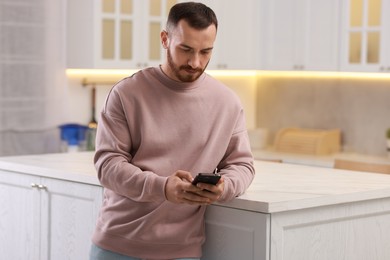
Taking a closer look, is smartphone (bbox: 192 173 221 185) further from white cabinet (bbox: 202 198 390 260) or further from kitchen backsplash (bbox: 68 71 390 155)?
kitchen backsplash (bbox: 68 71 390 155)

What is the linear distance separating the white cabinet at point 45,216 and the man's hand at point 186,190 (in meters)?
0.84

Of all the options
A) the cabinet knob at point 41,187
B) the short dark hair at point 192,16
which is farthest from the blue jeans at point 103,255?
the cabinet knob at point 41,187

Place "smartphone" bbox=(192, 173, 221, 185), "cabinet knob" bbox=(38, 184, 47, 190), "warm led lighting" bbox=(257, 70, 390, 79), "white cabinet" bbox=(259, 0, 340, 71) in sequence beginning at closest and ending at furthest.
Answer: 1. "smartphone" bbox=(192, 173, 221, 185)
2. "cabinet knob" bbox=(38, 184, 47, 190)
3. "white cabinet" bbox=(259, 0, 340, 71)
4. "warm led lighting" bbox=(257, 70, 390, 79)

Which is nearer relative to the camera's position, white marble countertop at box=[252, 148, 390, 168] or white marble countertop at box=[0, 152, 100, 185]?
white marble countertop at box=[0, 152, 100, 185]

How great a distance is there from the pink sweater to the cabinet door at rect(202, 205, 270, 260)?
0.35ft

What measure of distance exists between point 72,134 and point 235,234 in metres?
2.93

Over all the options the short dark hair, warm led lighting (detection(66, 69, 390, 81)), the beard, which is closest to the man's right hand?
the beard

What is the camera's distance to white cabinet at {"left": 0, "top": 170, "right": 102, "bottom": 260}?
11.1ft

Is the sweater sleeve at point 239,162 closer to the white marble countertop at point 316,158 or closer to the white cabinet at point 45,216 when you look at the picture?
the white cabinet at point 45,216

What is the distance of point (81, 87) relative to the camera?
19.0 feet

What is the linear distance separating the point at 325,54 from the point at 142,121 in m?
3.46

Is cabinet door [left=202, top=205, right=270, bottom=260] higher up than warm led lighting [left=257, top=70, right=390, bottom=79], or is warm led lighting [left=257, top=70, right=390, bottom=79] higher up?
warm led lighting [left=257, top=70, right=390, bottom=79]

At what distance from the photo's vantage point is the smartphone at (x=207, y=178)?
2.43 metres

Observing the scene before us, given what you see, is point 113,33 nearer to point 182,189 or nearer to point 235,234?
point 235,234
